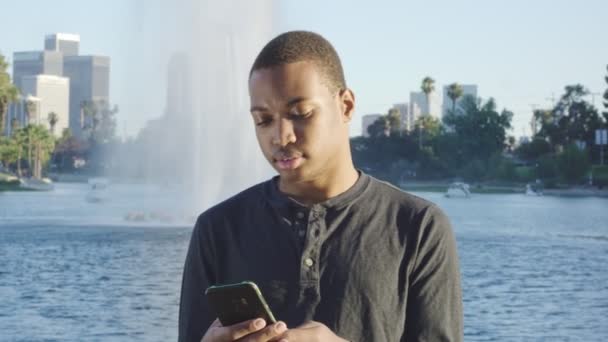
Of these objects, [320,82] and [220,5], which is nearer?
[320,82]

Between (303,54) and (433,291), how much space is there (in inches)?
21.7

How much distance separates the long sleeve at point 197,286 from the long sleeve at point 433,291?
416 millimetres

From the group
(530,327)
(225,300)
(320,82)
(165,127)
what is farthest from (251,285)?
(165,127)

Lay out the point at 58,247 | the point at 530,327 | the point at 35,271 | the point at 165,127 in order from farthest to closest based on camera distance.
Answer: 1. the point at 165,127
2. the point at 58,247
3. the point at 35,271
4. the point at 530,327

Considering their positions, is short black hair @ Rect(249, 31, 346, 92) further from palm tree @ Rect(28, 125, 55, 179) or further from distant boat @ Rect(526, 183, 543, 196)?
palm tree @ Rect(28, 125, 55, 179)

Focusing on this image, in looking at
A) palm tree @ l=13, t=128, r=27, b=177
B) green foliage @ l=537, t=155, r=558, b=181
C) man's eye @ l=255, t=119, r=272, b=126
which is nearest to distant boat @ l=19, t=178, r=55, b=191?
palm tree @ l=13, t=128, r=27, b=177

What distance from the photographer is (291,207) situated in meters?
2.47

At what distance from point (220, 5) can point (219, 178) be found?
17.4ft

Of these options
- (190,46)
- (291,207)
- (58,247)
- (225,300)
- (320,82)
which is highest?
(190,46)

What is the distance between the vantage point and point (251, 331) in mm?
2170

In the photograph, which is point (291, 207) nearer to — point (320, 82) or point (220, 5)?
point (320, 82)

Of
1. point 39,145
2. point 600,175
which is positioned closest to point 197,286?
point 600,175

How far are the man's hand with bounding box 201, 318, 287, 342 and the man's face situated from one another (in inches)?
14.8

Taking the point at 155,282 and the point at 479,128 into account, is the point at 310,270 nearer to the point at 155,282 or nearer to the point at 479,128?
the point at 155,282
